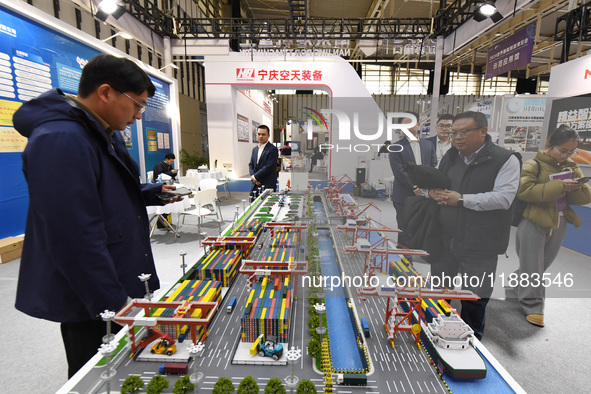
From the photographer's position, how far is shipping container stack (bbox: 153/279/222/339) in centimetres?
121

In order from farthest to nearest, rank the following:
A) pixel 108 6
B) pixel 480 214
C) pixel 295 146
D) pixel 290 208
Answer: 1. pixel 108 6
2. pixel 290 208
3. pixel 295 146
4. pixel 480 214

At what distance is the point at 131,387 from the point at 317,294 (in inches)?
35.9

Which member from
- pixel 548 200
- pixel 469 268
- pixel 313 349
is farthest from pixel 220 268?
pixel 548 200

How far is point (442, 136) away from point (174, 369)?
5.71 ft

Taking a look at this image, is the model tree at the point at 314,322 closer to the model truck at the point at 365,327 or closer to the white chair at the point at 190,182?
the model truck at the point at 365,327

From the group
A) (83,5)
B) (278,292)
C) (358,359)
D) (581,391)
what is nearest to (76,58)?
(83,5)

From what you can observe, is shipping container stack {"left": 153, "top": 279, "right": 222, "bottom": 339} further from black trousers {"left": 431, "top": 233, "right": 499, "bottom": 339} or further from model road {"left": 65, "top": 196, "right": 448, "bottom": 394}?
black trousers {"left": 431, "top": 233, "right": 499, "bottom": 339}

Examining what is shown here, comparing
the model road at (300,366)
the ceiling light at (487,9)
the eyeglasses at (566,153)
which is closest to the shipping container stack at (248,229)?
the model road at (300,366)

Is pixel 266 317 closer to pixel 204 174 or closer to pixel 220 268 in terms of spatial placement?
pixel 220 268

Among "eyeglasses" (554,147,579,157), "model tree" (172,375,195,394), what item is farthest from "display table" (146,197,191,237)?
"eyeglasses" (554,147,579,157)

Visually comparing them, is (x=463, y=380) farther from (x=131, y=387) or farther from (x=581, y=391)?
(x=581, y=391)

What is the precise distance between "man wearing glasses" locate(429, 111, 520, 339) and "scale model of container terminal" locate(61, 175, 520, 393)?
285mm

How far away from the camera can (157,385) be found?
95 centimetres

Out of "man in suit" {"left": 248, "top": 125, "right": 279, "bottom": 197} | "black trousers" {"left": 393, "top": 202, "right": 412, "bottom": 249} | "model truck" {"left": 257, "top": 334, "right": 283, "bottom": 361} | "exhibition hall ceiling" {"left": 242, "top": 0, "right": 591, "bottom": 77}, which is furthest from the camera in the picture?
"exhibition hall ceiling" {"left": 242, "top": 0, "right": 591, "bottom": 77}
